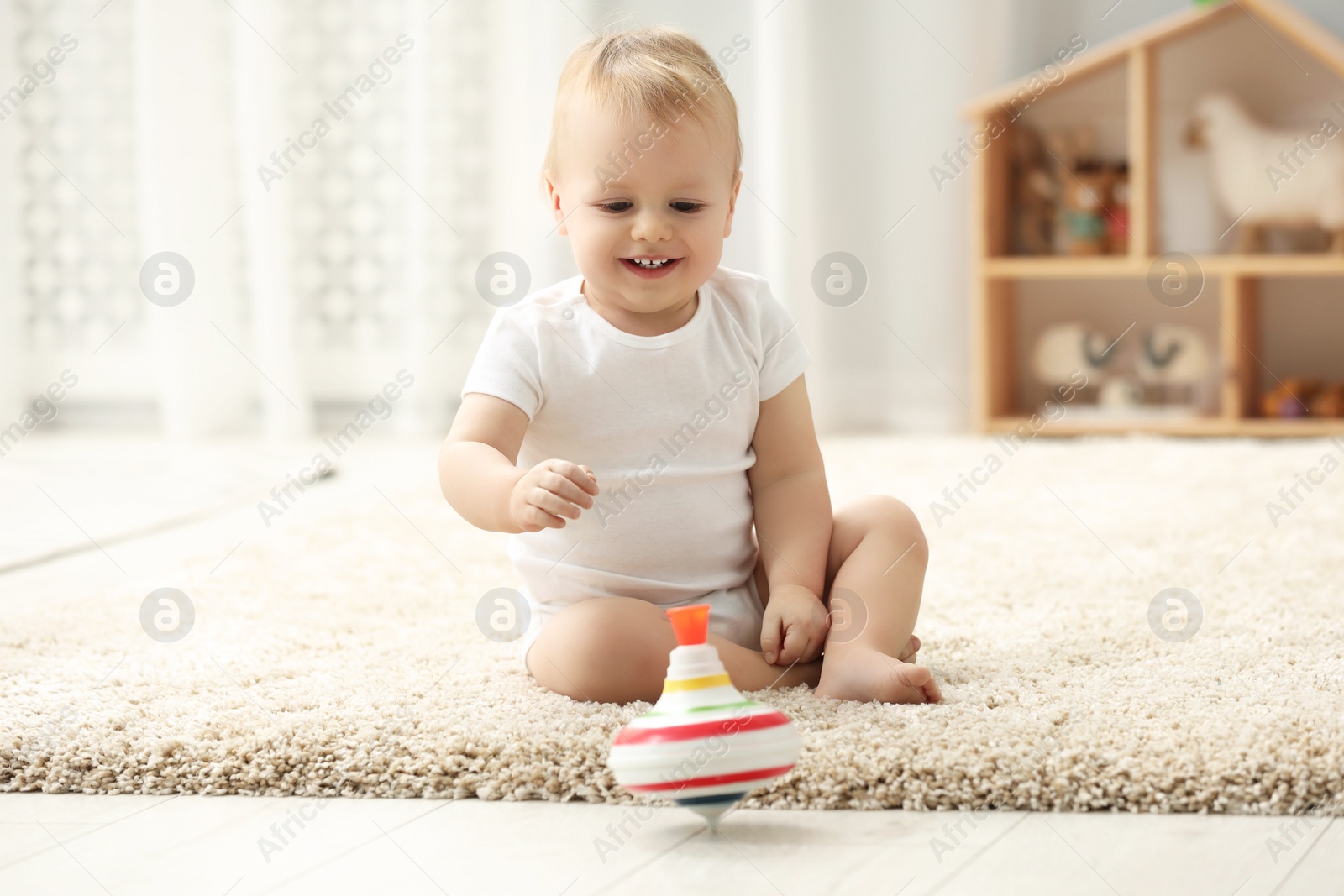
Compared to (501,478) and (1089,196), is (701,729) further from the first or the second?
→ (1089,196)

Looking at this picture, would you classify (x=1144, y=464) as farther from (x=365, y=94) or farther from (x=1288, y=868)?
(x=365, y=94)

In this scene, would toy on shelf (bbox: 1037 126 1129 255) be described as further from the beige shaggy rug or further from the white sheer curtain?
the beige shaggy rug

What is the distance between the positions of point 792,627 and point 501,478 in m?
0.21

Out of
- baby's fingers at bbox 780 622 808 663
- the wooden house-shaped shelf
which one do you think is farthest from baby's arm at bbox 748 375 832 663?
the wooden house-shaped shelf

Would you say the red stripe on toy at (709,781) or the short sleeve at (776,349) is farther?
the short sleeve at (776,349)

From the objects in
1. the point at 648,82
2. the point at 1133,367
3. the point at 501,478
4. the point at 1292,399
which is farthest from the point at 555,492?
the point at 1133,367

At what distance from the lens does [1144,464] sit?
1.80 m

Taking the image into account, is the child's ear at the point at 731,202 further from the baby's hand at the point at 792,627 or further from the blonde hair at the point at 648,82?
the baby's hand at the point at 792,627

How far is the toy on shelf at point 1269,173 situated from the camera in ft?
6.93

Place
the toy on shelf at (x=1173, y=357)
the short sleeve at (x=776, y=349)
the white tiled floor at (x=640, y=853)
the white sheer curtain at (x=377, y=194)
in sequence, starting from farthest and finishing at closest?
the white sheer curtain at (x=377, y=194) < the toy on shelf at (x=1173, y=357) < the short sleeve at (x=776, y=349) < the white tiled floor at (x=640, y=853)

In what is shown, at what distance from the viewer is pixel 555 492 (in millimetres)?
673

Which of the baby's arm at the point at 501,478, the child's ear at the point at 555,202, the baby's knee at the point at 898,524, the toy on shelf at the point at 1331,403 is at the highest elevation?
the child's ear at the point at 555,202

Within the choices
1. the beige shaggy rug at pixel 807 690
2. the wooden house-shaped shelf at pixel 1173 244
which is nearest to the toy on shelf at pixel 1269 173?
the wooden house-shaped shelf at pixel 1173 244

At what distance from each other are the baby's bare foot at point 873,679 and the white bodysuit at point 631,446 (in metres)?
0.09
